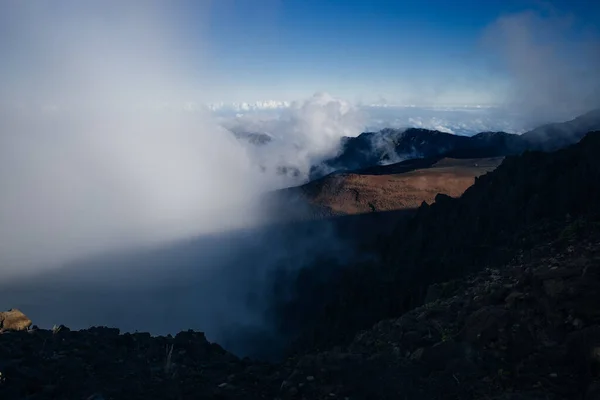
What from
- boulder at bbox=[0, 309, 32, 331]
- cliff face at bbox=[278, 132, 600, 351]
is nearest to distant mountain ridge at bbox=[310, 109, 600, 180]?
cliff face at bbox=[278, 132, 600, 351]

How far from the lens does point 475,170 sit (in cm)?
9069

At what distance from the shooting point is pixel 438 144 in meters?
153

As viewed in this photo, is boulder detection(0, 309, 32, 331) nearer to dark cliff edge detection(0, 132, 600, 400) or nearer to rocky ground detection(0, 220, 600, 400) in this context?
dark cliff edge detection(0, 132, 600, 400)

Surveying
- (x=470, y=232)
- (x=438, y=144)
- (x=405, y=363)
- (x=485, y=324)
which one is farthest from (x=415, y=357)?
(x=438, y=144)

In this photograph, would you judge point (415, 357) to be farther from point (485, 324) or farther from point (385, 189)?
point (385, 189)

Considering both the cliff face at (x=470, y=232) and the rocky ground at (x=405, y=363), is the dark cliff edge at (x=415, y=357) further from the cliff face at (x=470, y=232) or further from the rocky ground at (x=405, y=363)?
the cliff face at (x=470, y=232)

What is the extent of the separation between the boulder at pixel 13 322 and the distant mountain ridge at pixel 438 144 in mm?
100996

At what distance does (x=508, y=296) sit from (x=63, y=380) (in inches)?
314

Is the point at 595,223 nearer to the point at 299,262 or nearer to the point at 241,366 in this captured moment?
the point at 241,366

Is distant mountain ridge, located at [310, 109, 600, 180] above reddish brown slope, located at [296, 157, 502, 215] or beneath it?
above

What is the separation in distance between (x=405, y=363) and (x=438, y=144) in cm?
15524

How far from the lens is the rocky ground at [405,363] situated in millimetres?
6074

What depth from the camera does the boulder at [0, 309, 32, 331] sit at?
990cm

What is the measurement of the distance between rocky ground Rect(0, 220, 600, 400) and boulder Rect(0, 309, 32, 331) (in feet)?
3.84
